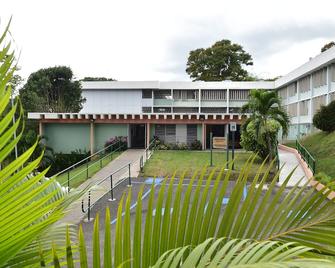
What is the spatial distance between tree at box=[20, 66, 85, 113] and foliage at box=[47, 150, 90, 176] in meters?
12.9

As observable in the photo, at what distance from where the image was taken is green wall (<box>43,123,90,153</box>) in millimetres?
25859

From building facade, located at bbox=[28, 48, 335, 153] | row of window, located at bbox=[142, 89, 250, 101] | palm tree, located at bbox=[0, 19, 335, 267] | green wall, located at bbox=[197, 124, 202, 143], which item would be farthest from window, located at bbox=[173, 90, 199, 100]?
palm tree, located at bbox=[0, 19, 335, 267]

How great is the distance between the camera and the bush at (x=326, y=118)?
69.1ft

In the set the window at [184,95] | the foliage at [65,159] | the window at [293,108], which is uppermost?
the window at [184,95]

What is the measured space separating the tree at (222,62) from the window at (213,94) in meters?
13.5

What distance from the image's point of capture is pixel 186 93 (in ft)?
121

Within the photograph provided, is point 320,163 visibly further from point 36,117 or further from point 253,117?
point 36,117

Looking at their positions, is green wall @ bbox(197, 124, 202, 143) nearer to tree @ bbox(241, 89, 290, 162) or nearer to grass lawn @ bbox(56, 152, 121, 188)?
grass lawn @ bbox(56, 152, 121, 188)

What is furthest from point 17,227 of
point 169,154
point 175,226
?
point 169,154

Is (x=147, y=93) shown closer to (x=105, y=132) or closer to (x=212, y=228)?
(x=105, y=132)

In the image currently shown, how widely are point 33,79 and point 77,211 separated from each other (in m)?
30.3

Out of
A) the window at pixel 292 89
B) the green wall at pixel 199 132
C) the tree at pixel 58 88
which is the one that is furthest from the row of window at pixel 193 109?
the green wall at pixel 199 132

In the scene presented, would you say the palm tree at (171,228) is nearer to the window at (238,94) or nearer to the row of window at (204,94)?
the row of window at (204,94)

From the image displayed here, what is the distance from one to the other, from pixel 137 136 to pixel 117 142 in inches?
108
